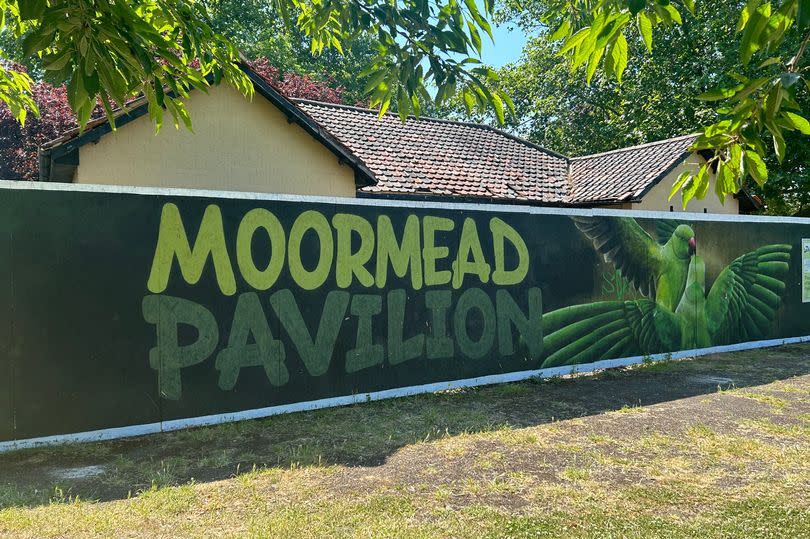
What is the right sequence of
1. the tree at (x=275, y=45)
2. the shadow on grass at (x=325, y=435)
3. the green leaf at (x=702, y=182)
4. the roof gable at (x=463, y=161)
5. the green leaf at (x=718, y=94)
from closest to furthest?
the green leaf at (x=718, y=94)
the green leaf at (x=702, y=182)
the shadow on grass at (x=325, y=435)
the roof gable at (x=463, y=161)
the tree at (x=275, y=45)

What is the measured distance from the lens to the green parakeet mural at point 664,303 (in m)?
9.53

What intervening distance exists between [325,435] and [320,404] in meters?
1.06

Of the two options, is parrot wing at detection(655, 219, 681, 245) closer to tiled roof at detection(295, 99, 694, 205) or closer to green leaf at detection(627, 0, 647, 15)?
tiled roof at detection(295, 99, 694, 205)

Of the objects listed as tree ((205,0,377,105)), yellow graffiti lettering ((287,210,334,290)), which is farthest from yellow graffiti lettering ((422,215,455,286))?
tree ((205,0,377,105))

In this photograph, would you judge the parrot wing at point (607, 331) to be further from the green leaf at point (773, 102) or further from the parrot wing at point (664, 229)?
the green leaf at point (773, 102)

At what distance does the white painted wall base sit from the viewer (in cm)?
599

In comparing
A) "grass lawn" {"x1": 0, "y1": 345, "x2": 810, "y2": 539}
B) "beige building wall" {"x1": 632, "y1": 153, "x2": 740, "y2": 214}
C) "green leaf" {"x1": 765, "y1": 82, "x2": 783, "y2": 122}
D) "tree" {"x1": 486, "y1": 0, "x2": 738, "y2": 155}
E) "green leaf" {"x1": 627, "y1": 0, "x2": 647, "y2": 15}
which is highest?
"tree" {"x1": 486, "y1": 0, "x2": 738, "y2": 155}

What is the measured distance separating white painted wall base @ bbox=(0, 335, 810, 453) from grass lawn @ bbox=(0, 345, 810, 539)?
112 millimetres

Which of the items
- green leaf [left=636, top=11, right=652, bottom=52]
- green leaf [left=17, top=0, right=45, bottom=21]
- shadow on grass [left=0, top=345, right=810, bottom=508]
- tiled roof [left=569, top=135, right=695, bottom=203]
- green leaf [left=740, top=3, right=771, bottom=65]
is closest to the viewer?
green leaf [left=740, top=3, right=771, bottom=65]

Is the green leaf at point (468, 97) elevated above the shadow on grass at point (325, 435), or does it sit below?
above

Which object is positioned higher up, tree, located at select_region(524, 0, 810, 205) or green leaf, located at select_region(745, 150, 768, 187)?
tree, located at select_region(524, 0, 810, 205)

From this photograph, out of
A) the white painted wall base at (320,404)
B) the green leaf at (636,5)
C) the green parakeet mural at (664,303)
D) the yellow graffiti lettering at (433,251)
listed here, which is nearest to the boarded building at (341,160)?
the green parakeet mural at (664,303)

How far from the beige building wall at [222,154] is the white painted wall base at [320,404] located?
274 inches

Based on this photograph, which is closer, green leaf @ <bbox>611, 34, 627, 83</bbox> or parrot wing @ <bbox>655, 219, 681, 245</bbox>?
green leaf @ <bbox>611, 34, 627, 83</bbox>
